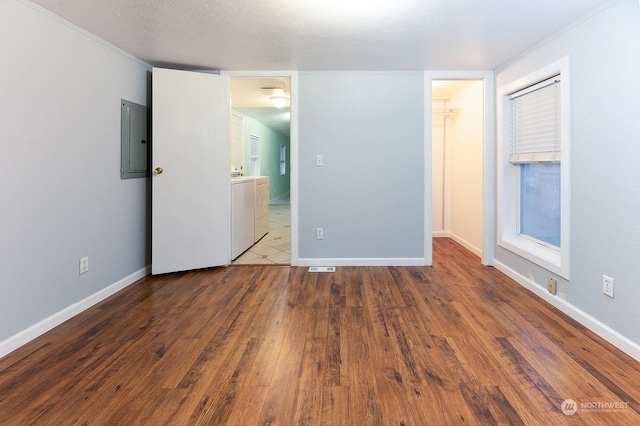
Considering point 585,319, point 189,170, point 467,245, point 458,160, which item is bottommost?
point 585,319

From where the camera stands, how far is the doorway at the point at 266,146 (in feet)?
14.2

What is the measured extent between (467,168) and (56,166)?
14.4 feet

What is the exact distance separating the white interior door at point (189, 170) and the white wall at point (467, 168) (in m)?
2.98

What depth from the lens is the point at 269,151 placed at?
9938 mm

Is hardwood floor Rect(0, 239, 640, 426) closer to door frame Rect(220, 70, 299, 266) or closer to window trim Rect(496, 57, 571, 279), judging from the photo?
window trim Rect(496, 57, 571, 279)

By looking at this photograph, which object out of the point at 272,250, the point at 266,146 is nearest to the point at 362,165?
the point at 272,250

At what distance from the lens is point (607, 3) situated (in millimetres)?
2088

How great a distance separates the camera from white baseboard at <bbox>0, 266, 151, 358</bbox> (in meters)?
1.96

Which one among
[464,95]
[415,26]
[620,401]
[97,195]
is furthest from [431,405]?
[464,95]

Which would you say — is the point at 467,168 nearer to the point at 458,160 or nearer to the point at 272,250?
the point at 458,160

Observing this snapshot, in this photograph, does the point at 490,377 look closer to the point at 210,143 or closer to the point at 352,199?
the point at 352,199

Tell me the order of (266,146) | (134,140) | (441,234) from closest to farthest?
1. (134,140)
2. (441,234)
3. (266,146)

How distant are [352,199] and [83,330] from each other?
2.59 metres

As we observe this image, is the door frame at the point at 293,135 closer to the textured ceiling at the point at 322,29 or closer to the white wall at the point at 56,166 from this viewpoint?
the textured ceiling at the point at 322,29
